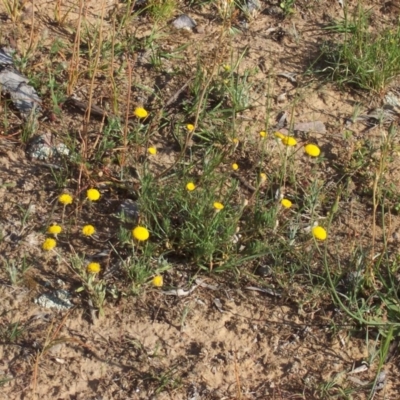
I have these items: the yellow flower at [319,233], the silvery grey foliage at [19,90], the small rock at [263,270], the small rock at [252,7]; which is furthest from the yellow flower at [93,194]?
the small rock at [252,7]

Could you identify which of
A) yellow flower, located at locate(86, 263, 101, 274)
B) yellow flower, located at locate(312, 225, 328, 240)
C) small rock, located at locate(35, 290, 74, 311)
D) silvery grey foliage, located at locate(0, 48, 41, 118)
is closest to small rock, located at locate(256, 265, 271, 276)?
yellow flower, located at locate(312, 225, 328, 240)

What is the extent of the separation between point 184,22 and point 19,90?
126cm

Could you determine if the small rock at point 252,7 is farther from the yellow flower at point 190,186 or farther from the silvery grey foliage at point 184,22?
the yellow flower at point 190,186

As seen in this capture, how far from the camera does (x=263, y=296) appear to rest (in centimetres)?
353

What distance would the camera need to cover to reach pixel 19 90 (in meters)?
4.16

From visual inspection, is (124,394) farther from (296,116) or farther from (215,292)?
(296,116)

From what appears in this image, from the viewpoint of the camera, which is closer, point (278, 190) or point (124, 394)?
point (124, 394)

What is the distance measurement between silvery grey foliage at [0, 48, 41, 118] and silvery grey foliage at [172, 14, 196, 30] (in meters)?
1.12

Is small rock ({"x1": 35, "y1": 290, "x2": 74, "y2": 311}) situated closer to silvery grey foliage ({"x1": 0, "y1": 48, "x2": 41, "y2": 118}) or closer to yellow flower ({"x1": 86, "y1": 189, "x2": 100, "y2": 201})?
yellow flower ({"x1": 86, "y1": 189, "x2": 100, "y2": 201})

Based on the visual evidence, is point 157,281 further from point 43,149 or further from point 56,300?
point 43,149

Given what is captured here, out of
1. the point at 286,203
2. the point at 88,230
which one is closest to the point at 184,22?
the point at 286,203

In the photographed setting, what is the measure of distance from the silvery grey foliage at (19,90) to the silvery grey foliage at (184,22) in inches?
44.0

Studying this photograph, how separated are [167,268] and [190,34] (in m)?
1.92

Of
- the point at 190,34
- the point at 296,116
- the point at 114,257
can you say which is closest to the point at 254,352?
the point at 114,257
